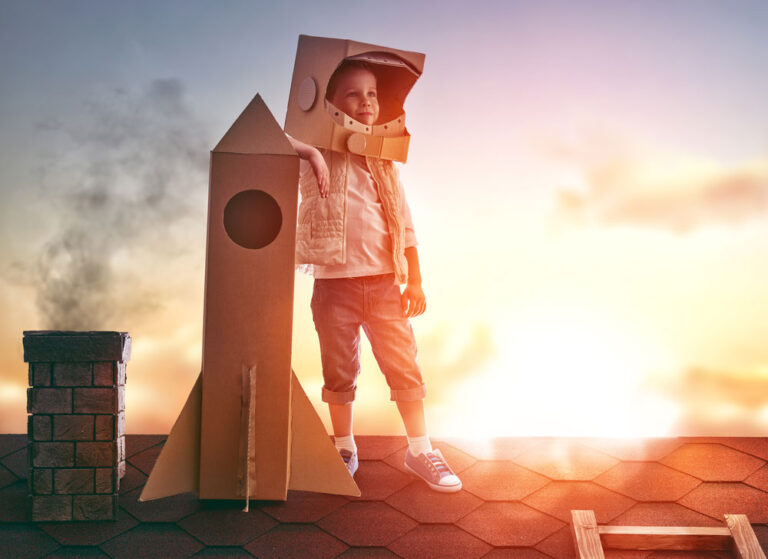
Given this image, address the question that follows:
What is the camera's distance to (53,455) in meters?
1.55

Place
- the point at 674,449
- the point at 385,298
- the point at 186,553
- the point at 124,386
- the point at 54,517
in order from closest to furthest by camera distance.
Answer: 1. the point at 186,553
2. the point at 54,517
3. the point at 124,386
4. the point at 385,298
5. the point at 674,449

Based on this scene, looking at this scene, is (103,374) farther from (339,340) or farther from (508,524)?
(508,524)

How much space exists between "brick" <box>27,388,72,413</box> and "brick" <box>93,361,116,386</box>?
65mm

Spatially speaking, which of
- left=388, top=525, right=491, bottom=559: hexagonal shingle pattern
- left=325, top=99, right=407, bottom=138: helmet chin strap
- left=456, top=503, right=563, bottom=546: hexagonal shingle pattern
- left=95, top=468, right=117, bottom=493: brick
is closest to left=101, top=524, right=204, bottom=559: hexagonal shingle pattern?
left=95, top=468, right=117, bottom=493: brick

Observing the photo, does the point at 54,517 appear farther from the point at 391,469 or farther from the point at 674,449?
the point at 674,449

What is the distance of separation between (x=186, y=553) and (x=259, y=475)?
0.25 meters

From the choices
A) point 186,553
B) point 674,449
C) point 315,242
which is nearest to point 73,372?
point 186,553

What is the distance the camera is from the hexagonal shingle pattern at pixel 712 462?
188 centimetres

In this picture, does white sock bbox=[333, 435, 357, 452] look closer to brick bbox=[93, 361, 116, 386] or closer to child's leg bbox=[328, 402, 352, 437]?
child's leg bbox=[328, 402, 352, 437]

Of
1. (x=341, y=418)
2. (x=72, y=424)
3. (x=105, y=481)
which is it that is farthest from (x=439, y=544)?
(x=72, y=424)

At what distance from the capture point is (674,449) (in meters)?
2.09

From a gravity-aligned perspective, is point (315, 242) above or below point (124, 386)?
above

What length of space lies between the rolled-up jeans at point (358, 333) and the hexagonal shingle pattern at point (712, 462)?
790 mm

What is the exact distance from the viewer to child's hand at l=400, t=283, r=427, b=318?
188 cm
